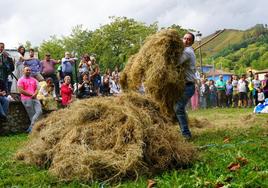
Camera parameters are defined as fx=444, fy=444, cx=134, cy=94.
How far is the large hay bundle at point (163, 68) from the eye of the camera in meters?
8.95

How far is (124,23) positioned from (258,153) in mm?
58706

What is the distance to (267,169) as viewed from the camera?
17.6 feet

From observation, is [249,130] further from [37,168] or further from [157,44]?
[37,168]

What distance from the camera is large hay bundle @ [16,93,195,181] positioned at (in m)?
5.71

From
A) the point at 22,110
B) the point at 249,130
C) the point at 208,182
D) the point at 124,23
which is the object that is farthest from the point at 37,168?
the point at 124,23

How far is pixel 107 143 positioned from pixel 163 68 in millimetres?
3186

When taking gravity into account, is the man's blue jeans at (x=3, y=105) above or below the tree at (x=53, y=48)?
below

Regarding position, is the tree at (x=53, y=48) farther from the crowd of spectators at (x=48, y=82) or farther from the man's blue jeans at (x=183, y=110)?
the man's blue jeans at (x=183, y=110)

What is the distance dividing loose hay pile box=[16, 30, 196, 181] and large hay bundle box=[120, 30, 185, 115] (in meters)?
0.89

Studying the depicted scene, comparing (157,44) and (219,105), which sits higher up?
(157,44)

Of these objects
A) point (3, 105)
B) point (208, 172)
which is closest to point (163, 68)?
point (208, 172)

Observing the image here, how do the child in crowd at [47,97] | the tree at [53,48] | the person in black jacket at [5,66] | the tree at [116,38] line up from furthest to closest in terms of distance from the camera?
the tree at [53,48] < the tree at [116,38] < the child in crowd at [47,97] < the person in black jacket at [5,66]

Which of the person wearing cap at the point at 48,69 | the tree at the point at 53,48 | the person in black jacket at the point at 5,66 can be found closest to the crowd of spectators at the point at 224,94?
the person wearing cap at the point at 48,69

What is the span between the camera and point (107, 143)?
6.13 metres
